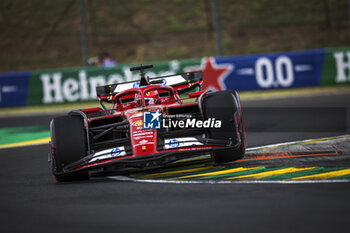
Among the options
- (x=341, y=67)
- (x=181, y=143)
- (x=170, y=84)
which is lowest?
(x=341, y=67)

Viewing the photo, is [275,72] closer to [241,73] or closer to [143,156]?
[241,73]

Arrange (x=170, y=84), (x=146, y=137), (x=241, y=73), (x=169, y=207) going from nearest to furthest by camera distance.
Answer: (x=169, y=207) → (x=146, y=137) → (x=170, y=84) → (x=241, y=73)

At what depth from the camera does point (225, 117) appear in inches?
297

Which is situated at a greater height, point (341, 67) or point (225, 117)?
point (225, 117)

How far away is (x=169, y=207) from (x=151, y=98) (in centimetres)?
321

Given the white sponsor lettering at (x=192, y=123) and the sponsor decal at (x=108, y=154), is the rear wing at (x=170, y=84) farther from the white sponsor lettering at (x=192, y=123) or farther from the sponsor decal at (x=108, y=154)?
the sponsor decal at (x=108, y=154)

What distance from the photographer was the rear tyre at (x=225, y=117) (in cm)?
750

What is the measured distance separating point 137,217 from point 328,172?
2.47 m

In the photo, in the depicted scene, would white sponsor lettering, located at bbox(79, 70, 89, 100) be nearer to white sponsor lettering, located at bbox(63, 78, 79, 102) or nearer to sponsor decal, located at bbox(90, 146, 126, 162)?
white sponsor lettering, located at bbox(63, 78, 79, 102)

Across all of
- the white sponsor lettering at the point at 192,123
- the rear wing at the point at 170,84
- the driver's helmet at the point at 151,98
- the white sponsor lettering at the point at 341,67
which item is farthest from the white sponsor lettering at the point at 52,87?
the white sponsor lettering at the point at 192,123

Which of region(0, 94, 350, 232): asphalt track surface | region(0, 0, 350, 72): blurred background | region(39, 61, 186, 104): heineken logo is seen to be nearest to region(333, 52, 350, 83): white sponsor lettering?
region(39, 61, 186, 104): heineken logo

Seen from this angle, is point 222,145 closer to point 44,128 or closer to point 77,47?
point 44,128

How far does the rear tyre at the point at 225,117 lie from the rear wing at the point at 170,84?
1.95 m

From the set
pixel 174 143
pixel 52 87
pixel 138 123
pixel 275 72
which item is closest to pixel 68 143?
pixel 138 123
